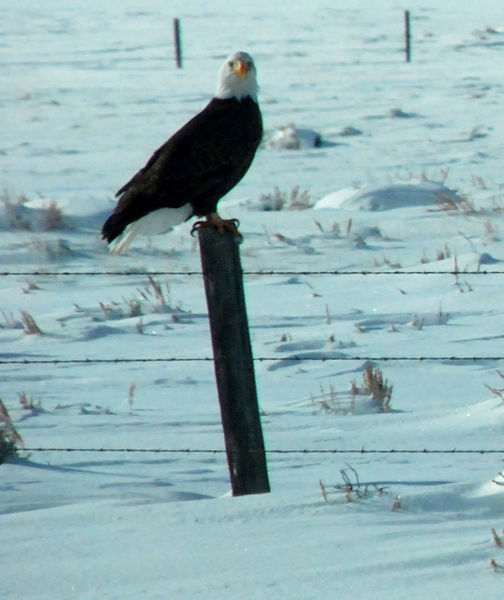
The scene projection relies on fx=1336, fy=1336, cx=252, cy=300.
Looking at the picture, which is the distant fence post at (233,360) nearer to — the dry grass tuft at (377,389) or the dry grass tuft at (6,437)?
the dry grass tuft at (6,437)

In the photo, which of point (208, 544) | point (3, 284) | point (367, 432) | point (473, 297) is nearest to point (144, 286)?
point (3, 284)

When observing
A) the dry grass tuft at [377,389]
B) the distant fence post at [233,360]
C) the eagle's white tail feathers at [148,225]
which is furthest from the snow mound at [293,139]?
the distant fence post at [233,360]

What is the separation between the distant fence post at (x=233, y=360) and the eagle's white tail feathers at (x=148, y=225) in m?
1.04

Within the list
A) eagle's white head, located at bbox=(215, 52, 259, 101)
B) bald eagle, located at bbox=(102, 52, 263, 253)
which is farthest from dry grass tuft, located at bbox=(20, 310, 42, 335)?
eagle's white head, located at bbox=(215, 52, 259, 101)

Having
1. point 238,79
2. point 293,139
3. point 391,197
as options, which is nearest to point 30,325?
point 238,79

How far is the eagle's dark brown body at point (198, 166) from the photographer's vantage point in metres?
4.85

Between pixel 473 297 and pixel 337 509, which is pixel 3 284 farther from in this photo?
pixel 337 509

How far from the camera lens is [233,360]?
407cm

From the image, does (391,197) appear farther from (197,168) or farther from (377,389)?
(197,168)

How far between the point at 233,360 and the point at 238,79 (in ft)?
5.30

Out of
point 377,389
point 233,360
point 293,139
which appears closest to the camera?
point 233,360

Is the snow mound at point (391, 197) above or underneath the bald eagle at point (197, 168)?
underneath

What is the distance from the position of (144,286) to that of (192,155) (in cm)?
415

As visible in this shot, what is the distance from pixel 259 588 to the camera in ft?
9.96
